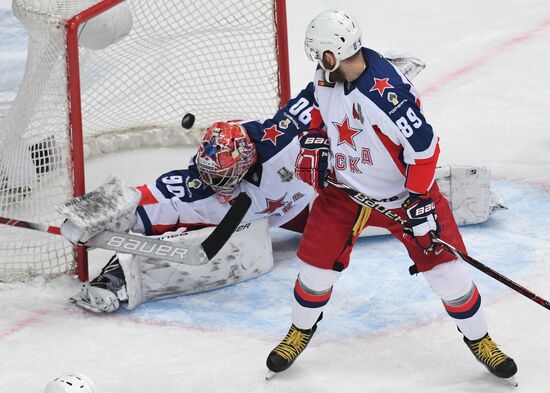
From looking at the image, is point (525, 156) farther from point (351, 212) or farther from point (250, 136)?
point (351, 212)

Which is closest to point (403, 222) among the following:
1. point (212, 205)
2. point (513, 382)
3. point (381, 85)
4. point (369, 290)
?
point (381, 85)

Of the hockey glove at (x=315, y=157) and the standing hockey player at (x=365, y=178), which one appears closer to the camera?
the standing hockey player at (x=365, y=178)

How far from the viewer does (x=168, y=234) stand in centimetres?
385

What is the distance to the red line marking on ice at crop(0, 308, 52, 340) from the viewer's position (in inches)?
145

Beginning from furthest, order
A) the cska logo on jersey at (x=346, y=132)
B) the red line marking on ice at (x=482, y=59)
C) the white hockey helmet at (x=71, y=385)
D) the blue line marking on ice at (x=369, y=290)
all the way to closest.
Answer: the red line marking on ice at (x=482, y=59) < the blue line marking on ice at (x=369, y=290) < the cska logo on jersey at (x=346, y=132) < the white hockey helmet at (x=71, y=385)

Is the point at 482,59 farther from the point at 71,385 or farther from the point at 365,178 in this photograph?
the point at 71,385

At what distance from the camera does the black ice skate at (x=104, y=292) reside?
12.2 ft

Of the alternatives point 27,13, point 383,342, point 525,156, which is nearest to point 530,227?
point 525,156

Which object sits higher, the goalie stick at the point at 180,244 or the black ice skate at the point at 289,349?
the goalie stick at the point at 180,244

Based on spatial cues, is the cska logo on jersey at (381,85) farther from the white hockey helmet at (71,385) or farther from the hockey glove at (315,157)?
the white hockey helmet at (71,385)

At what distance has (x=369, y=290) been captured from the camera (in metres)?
3.88

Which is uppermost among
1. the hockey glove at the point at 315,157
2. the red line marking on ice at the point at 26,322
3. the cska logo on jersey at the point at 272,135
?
the hockey glove at the point at 315,157

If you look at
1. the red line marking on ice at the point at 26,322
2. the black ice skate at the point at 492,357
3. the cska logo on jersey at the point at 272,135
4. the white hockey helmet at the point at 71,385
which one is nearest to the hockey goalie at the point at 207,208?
the cska logo on jersey at the point at 272,135

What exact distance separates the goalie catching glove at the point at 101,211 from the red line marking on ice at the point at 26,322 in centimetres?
25
